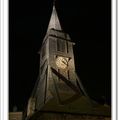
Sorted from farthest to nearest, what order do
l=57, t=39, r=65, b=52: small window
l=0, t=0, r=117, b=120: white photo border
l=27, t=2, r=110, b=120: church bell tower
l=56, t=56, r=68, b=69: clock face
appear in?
l=57, t=39, r=65, b=52: small window
l=56, t=56, r=68, b=69: clock face
l=27, t=2, r=110, b=120: church bell tower
l=0, t=0, r=117, b=120: white photo border

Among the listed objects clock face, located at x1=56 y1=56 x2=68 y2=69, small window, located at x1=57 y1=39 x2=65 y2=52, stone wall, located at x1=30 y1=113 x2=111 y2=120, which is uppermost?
small window, located at x1=57 y1=39 x2=65 y2=52

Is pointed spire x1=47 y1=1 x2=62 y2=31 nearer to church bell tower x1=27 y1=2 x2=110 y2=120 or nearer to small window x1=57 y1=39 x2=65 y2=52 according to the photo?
church bell tower x1=27 y1=2 x2=110 y2=120

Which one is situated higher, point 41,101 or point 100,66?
point 100,66

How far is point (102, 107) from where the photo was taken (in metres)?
2.52

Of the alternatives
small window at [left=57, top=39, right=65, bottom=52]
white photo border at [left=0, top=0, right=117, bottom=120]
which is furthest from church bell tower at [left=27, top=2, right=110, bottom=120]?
small window at [left=57, top=39, right=65, bottom=52]
